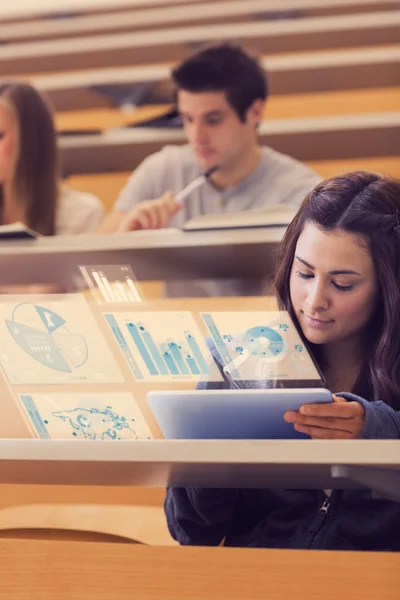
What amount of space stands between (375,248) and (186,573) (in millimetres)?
459

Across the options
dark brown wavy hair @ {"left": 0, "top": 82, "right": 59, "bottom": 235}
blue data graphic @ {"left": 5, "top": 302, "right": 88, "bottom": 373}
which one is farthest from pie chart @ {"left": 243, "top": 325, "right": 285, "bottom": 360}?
dark brown wavy hair @ {"left": 0, "top": 82, "right": 59, "bottom": 235}

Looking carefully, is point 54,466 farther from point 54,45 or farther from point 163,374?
point 54,45

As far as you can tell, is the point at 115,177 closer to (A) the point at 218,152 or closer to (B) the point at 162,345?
(A) the point at 218,152

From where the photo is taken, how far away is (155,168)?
1896 millimetres

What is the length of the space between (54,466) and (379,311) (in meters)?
0.44

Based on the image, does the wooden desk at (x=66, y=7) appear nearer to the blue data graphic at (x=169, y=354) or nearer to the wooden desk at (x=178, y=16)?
the wooden desk at (x=178, y=16)

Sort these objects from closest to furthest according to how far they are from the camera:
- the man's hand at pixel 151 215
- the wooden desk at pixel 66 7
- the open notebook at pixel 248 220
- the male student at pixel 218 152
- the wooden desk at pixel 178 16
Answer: the open notebook at pixel 248 220 < the man's hand at pixel 151 215 < the male student at pixel 218 152 < the wooden desk at pixel 178 16 < the wooden desk at pixel 66 7

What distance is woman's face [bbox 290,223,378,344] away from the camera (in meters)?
1.00

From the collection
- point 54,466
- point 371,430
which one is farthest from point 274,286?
point 54,466

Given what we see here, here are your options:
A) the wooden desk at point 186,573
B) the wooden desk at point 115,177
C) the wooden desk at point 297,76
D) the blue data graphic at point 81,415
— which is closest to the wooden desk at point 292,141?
the wooden desk at point 115,177

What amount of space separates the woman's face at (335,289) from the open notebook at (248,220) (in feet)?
0.52

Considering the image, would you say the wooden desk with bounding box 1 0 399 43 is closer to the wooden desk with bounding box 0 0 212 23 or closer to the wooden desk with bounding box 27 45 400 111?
the wooden desk with bounding box 0 0 212 23

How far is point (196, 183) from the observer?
180 centimetres

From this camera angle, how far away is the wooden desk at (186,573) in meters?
0.82
